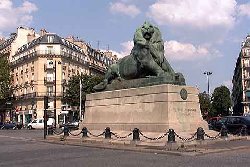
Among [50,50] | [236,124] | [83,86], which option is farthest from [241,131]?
[50,50]

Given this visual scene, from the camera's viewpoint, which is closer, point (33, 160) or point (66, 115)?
point (33, 160)

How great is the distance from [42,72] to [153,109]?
6141 centimetres

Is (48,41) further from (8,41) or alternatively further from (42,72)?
(8,41)

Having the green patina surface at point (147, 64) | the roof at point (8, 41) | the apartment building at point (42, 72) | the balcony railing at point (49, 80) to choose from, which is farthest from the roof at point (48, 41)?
the green patina surface at point (147, 64)

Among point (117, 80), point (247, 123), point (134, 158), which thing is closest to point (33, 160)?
point (134, 158)

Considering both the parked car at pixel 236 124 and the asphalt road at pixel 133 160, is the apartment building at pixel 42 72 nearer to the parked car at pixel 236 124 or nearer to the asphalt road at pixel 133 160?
the parked car at pixel 236 124

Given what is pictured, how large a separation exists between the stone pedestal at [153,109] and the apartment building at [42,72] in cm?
5351

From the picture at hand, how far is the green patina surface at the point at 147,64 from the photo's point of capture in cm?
2090

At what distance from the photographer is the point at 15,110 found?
278ft

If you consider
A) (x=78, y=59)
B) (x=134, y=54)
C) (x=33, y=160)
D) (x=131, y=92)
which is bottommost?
(x=33, y=160)

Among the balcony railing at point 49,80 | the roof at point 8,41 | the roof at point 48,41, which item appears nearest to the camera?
the balcony railing at point 49,80

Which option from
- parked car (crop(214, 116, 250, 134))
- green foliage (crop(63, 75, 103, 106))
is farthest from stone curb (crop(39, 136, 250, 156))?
green foliage (crop(63, 75, 103, 106))

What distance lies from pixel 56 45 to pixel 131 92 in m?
62.1

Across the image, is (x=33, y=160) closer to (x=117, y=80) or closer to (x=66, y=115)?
(x=117, y=80)
